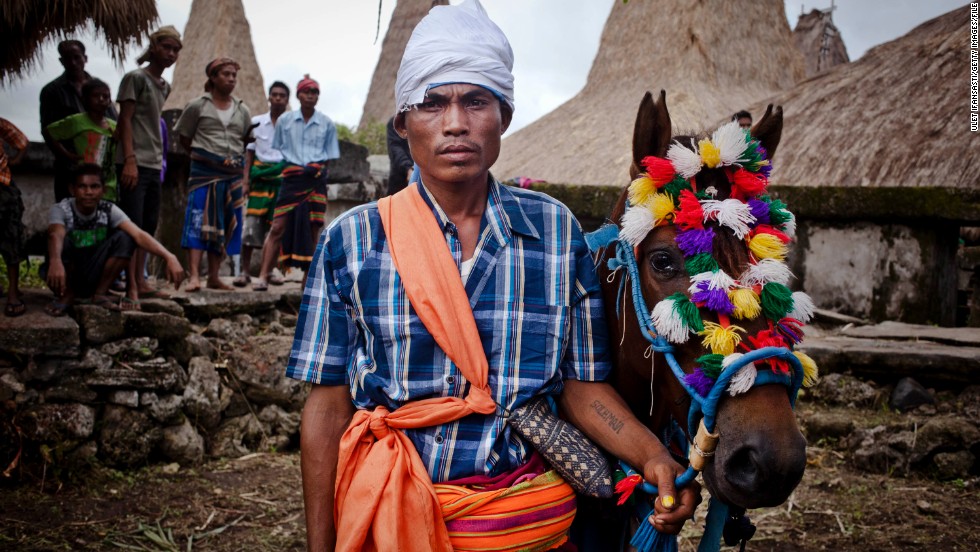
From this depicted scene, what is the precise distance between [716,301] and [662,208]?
11.1 inches

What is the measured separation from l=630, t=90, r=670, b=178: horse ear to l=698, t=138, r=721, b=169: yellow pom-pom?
125 mm

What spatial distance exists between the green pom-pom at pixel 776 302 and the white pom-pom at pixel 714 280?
76 mm

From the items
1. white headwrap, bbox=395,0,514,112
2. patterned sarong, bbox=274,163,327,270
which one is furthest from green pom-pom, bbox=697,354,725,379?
patterned sarong, bbox=274,163,327,270

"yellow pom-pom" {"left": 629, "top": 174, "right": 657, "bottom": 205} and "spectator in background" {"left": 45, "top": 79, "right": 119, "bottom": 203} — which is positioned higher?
"spectator in background" {"left": 45, "top": 79, "right": 119, "bottom": 203}

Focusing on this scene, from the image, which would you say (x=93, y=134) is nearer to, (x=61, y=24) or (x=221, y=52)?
(x=61, y=24)

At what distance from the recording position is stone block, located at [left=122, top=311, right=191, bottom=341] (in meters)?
5.07

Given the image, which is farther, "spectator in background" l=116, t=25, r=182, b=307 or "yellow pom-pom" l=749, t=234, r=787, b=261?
"spectator in background" l=116, t=25, r=182, b=307

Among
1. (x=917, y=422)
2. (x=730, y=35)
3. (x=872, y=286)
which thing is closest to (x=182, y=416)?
(x=917, y=422)

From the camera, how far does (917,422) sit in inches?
185

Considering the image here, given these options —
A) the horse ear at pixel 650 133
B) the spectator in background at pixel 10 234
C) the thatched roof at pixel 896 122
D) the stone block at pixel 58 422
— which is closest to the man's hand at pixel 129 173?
the spectator in background at pixel 10 234

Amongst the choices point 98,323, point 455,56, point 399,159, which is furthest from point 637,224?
point 399,159

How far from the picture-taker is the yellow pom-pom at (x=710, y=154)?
1742 mm

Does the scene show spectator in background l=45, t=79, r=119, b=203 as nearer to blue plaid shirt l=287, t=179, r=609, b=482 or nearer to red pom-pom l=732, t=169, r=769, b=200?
blue plaid shirt l=287, t=179, r=609, b=482

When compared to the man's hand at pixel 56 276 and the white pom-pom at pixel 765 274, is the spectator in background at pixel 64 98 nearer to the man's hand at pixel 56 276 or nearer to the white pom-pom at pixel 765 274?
the man's hand at pixel 56 276
